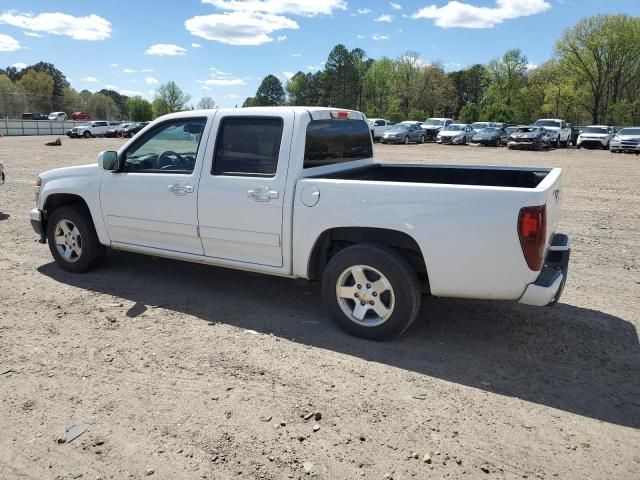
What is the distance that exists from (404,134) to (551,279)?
36.3 metres

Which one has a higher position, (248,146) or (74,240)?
(248,146)

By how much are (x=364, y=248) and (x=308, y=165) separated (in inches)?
38.0

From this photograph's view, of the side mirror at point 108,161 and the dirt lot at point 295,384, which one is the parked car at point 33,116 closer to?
the dirt lot at point 295,384

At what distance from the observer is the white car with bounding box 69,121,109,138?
1989 inches

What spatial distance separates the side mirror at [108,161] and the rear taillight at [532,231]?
13.0ft

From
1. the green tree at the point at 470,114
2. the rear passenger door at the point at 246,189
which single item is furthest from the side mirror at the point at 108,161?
the green tree at the point at 470,114

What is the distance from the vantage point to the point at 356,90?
98.6 metres

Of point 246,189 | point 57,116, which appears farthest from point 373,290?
point 57,116

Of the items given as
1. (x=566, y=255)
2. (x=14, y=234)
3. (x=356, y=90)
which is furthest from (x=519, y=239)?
(x=356, y=90)

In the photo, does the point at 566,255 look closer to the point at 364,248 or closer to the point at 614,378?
the point at 614,378

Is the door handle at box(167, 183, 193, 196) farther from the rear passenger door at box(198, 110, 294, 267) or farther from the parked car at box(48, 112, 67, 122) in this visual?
the parked car at box(48, 112, 67, 122)

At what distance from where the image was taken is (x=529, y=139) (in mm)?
32969

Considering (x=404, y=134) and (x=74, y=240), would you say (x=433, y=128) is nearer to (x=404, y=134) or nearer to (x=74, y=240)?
(x=404, y=134)

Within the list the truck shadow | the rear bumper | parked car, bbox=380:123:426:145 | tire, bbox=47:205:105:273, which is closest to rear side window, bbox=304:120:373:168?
the truck shadow
